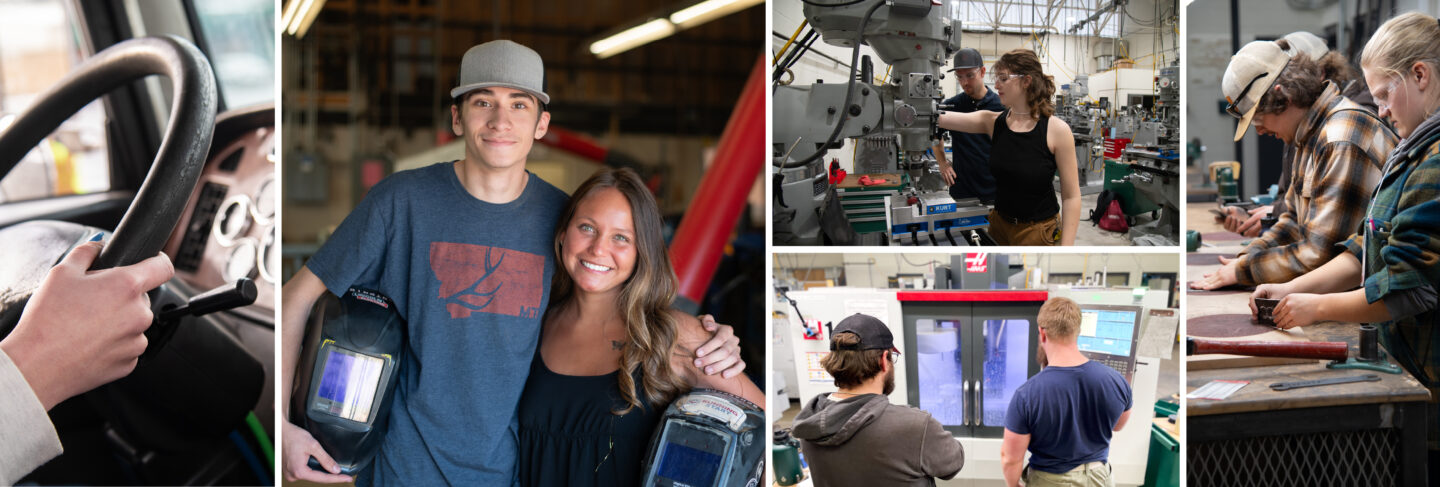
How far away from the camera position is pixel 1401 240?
2047 mm

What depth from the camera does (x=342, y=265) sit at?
209cm

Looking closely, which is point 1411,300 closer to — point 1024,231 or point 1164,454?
point 1164,454

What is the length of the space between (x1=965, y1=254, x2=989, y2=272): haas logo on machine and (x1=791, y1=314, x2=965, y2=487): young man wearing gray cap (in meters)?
0.25

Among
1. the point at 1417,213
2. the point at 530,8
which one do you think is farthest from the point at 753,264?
the point at 530,8

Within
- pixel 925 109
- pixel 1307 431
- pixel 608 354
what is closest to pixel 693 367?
pixel 608 354

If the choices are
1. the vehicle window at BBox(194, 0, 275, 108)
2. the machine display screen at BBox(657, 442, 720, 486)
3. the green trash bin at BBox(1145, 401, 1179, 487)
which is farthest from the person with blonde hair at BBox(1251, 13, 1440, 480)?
the vehicle window at BBox(194, 0, 275, 108)

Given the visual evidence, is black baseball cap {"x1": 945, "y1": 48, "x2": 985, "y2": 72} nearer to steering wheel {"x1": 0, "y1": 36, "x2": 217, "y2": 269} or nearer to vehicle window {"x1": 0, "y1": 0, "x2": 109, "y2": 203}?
steering wheel {"x1": 0, "y1": 36, "x2": 217, "y2": 269}

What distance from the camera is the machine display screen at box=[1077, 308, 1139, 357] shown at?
205cm

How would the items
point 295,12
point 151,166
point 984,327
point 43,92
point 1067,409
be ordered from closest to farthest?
1. point 1067,409
2. point 984,327
3. point 43,92
4. point 151,166
5. point 295,12

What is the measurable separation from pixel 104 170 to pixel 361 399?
1353mm

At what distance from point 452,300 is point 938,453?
1.21 m

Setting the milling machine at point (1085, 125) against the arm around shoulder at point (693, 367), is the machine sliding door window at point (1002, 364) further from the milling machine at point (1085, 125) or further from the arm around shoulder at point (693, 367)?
the arm around shoulder at point (693, 367)

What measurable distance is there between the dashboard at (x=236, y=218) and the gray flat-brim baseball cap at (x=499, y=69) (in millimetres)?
1062

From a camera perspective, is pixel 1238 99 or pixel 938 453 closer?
pixel 938 453
